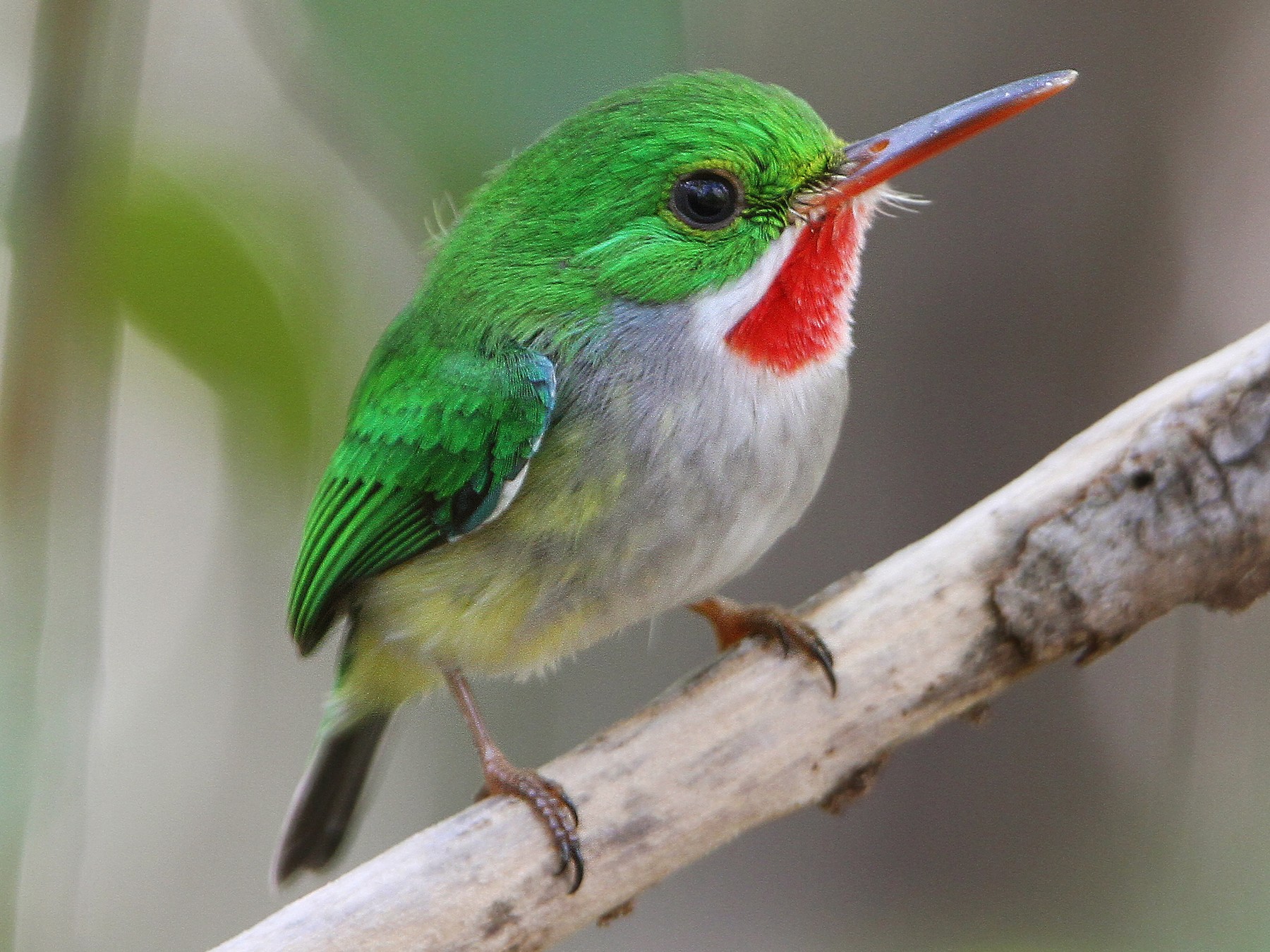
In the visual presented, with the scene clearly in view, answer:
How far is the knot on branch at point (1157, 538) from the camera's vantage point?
1.95 m

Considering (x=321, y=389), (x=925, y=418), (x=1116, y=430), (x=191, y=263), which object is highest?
(x=925, y=418)

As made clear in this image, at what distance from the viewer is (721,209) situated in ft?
6.71

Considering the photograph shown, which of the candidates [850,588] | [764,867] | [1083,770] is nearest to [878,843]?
[764,867]

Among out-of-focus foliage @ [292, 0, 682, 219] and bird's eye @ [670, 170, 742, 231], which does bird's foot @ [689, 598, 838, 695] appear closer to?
bird's eye @ [670, 170, 742, 231]

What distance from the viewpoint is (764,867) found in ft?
11.3

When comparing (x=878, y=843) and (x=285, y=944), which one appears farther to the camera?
(x=878, y=843)

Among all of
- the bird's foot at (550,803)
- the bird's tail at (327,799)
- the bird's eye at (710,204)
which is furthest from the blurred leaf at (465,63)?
the bird's tail at (327,799)

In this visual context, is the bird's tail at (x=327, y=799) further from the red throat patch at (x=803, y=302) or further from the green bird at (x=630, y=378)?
the red throat patch at (x=803, y=302)

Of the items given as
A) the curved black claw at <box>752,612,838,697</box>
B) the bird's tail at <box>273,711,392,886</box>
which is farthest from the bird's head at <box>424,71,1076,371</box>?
the bird's tail at <box>273,711,392,886</box>

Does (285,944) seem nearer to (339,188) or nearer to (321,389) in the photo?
(321,389)

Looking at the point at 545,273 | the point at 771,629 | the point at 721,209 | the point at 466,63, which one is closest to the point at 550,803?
the point at 771,629

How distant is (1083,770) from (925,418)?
1.01 m

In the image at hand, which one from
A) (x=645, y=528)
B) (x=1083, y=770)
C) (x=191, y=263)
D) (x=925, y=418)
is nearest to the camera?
(x=191, y=263)

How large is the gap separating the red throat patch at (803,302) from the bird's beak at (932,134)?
0.05 m
